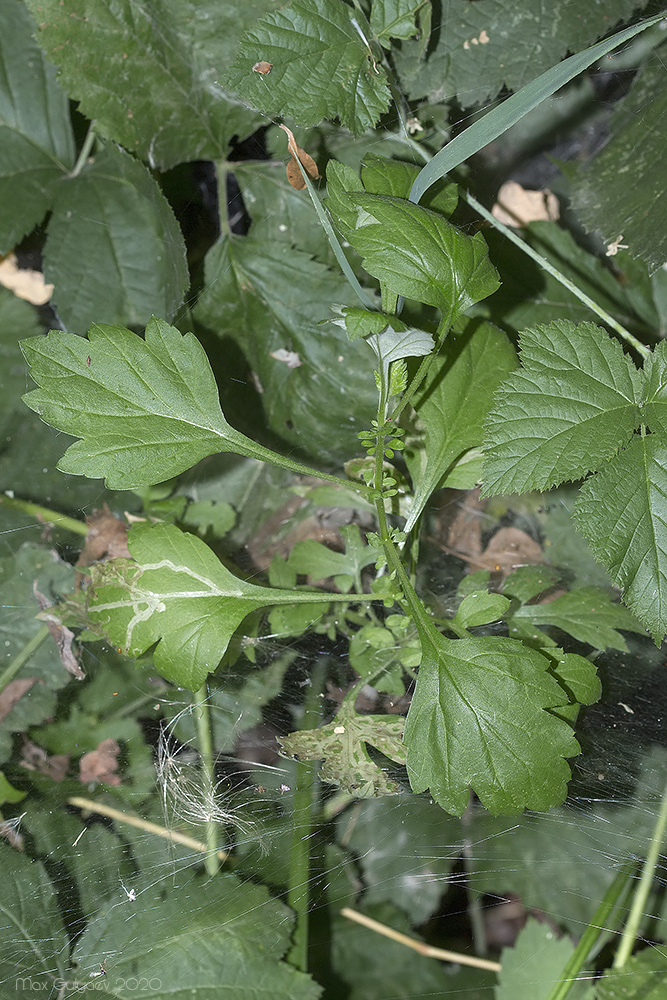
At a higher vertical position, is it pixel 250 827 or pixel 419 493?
pixel 419 493

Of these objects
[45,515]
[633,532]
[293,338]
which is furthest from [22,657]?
[633,532]

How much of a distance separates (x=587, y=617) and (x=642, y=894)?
479 mm

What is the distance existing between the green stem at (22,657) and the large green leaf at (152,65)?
0.76 metres

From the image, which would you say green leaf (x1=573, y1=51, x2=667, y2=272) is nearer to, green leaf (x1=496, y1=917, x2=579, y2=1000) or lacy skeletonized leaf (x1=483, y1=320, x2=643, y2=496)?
lacy skeletonized leaf (x1=483, y1=320, x2=643, y2=496)

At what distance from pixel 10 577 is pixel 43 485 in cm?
17

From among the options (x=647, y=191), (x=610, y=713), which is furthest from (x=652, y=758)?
(x=647, y=191)

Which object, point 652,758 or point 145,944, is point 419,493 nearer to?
point 652,758

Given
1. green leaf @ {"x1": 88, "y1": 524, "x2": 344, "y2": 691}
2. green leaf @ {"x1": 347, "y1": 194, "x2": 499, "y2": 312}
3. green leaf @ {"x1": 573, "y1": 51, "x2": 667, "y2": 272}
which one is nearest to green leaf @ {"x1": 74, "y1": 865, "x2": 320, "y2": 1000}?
green leaf @ {"x1": 88, "y1": 524, "x2": 344, "y2": 691}

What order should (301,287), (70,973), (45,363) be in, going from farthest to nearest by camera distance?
(301,287)
(70,973)
(45,363)

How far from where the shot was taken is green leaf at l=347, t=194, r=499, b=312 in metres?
0.71

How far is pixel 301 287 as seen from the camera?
1055 millimetres

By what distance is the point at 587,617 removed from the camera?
3.06 feet

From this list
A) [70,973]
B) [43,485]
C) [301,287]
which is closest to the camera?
[70,973]

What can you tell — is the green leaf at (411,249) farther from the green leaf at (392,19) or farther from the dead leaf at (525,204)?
the dead leaf at (525,204)
